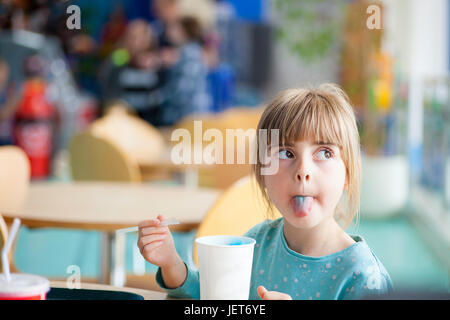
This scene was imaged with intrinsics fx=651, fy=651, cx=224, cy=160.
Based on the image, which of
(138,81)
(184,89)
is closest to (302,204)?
(184,89)

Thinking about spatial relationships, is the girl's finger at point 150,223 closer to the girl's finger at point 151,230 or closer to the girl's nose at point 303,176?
the girl's finger at point 151,230

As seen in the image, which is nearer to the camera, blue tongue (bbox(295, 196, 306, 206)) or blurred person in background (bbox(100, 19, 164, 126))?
blue tongue (bbox(295, 196, 306, 206))

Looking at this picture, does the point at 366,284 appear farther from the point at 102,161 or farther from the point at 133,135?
the point at 133,135

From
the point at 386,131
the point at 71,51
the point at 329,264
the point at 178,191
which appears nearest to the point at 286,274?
the point at 329,264

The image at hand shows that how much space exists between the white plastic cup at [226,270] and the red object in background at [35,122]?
4337 mm

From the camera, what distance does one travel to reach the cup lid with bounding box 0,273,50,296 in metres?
0.52

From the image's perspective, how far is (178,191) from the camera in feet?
5.80

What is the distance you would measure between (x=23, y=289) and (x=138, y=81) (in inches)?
169

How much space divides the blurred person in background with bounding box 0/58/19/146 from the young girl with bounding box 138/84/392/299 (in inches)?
162

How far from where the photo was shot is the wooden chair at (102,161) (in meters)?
2.11

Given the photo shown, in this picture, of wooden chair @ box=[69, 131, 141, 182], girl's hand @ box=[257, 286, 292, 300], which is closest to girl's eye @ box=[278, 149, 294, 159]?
girl's hand @ box=[257, 286, 292, 300]

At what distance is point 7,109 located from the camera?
460 centimetres

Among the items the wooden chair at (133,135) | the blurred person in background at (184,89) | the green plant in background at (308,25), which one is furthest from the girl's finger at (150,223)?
the green plant in background at (308,25)

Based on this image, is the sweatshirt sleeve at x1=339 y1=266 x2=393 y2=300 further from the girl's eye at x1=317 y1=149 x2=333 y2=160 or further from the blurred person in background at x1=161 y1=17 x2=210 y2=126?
the blurred person in background at x1=161 y1=17 x2=210 y2=126
